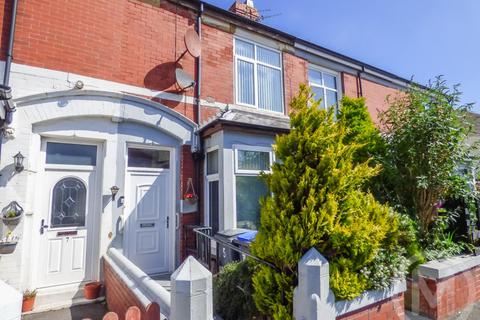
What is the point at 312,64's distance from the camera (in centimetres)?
934

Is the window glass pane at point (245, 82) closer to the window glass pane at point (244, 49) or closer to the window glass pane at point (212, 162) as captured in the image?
the window glass pane at point (244, 49)

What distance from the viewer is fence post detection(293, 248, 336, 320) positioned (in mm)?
2469

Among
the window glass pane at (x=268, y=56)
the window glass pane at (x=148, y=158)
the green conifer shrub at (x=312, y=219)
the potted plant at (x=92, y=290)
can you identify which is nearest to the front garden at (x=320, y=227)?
the green conifer shrub at (x=312, y=219)

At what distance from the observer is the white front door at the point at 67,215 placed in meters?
4.87

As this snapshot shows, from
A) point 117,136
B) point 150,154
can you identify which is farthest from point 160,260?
point 117,136

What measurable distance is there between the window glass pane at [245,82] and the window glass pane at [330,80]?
10.9 feet

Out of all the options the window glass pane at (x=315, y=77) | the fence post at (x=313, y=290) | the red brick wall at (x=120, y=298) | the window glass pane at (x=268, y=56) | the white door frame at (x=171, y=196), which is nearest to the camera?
the red brick wall at (x=120, y=298)

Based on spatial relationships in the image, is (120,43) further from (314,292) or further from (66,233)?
(314,292)

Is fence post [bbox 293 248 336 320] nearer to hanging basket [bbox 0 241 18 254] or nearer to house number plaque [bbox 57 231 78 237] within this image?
house number plaque [bbox 57 231 78 237]

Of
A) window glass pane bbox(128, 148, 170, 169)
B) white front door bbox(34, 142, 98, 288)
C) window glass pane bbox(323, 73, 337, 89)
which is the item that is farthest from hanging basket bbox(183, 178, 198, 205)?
window glass pane bbox(323, 73, 337, 89)

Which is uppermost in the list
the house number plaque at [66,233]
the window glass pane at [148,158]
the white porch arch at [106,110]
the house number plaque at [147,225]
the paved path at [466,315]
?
the white porch arch at [106,110]

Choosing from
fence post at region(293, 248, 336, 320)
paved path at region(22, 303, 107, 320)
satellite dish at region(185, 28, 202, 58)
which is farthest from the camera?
satellite dish at region(185, 28, 202, 58)

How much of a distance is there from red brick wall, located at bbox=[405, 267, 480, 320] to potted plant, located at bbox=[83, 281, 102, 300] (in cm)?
506

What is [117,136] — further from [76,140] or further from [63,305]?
[63,305]
